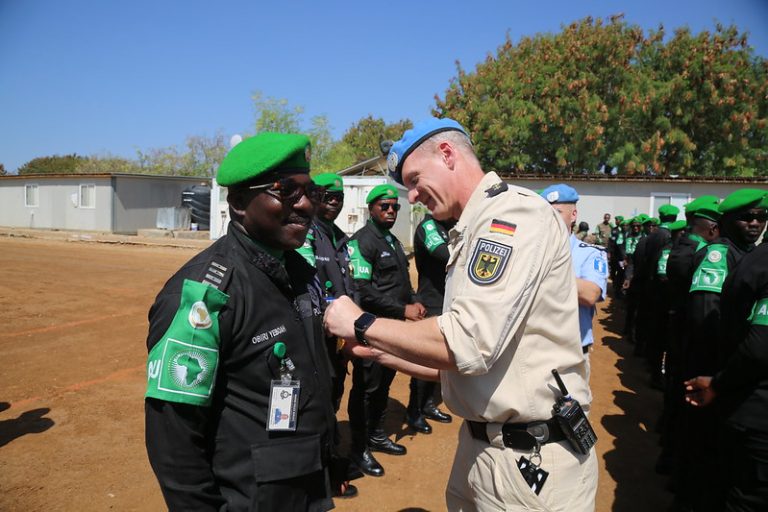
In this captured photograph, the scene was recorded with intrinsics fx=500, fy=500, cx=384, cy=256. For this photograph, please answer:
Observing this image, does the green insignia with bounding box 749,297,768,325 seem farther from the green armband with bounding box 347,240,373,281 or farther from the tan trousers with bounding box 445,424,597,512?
the green armband with bounding box 347,240,373,281

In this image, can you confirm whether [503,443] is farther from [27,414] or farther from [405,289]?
[27,414]

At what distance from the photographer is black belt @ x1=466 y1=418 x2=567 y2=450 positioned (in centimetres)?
188

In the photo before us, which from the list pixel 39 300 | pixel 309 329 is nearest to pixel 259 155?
pixel 309 329

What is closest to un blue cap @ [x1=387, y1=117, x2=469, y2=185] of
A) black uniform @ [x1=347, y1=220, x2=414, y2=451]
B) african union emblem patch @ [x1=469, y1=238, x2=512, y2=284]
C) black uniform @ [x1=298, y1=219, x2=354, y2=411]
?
african union emblem patch @ [x1=469, y1=238, x2=512, y2=284]

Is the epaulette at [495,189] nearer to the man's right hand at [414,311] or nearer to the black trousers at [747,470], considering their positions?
the black trousers at [747,470]

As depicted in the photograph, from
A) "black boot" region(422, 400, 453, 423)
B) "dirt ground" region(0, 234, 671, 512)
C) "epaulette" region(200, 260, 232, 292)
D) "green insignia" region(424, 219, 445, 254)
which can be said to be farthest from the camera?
"black boot" region(422, 400, 453, 423)

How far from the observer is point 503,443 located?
1922 millimetres

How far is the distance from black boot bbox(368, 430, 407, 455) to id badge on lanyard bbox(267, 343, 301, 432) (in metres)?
3.40

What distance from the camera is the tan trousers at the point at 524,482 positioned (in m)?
1.88

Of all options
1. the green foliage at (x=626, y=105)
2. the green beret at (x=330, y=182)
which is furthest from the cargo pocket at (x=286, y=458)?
the green foliage at (x=626, y=105)

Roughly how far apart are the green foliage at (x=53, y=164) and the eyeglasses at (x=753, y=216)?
5833cm

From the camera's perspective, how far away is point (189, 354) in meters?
1.53

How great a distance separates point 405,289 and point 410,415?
1.43m

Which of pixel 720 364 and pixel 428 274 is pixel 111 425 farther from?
pixel 720 364
